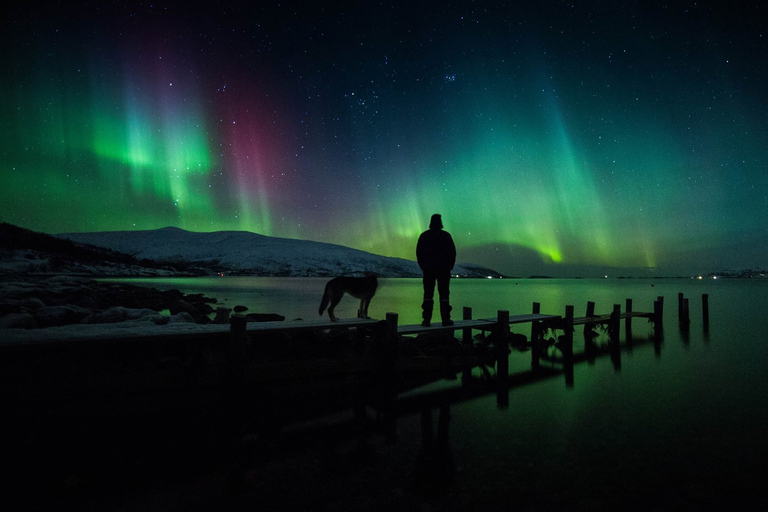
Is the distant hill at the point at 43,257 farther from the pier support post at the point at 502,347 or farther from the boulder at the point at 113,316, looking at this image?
the pier support post at the point at 502,347

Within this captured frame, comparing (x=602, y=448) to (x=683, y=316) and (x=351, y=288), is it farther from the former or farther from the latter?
(x=683, y=316)

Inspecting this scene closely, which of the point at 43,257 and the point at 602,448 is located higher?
the point at 43,257

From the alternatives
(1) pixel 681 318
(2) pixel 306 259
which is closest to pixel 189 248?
(2) pixel 306 259

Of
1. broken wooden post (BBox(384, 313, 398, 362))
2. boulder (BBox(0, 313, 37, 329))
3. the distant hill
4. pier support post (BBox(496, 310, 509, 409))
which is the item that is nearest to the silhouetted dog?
broken wooden post (BBox(384, 313, 398, 362))

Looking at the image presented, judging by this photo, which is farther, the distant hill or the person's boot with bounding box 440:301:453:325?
the distant hill

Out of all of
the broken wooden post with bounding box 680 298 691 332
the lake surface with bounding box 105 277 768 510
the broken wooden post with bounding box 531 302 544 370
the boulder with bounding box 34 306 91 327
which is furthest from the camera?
the broken wooden post with bounding box 680 298 691 332

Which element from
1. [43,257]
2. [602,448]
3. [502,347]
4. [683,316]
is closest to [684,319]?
[683,316]

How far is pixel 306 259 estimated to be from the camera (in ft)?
644

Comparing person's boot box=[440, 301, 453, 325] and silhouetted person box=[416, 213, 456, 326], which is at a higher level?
silhouetted person box=[416, 213, 456, 326]

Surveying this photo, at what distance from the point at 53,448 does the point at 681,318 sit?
31.7 meters

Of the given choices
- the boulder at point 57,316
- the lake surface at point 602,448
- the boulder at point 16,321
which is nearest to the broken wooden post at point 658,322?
the lake surface at point 602,448

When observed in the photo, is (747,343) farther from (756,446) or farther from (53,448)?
(53,448)

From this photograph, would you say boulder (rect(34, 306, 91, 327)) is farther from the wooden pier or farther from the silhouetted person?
the silhouetted person

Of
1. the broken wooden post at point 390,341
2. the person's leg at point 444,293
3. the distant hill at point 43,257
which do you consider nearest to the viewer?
the broken wooden post at point 390,341
